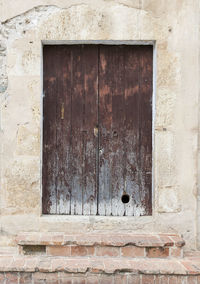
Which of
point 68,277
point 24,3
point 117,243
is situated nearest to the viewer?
point 68,277

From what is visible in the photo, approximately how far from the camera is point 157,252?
3.54 meters

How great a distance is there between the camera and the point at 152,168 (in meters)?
3.92

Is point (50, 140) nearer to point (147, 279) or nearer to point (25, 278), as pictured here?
point (25, 278)

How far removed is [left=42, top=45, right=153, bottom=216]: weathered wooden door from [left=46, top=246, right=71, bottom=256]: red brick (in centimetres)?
51

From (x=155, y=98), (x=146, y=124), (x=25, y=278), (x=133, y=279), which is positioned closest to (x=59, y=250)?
(x=25, y=278)

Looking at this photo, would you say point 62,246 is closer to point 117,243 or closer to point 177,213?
point 117,243

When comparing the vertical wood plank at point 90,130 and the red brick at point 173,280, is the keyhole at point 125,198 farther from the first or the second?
the red brick at point 173,280

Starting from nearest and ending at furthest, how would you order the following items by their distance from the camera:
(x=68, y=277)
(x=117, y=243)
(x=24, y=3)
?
(x=68, y=277) → (x=117, y=243) → (x=24, y=3)

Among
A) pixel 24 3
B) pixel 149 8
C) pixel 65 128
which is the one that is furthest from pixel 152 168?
pixel 24 3

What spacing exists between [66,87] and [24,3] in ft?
3.57

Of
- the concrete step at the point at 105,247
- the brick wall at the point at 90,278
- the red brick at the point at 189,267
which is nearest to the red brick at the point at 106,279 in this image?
the brick wall at the point at 90,278

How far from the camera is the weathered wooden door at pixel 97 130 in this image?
396 cm

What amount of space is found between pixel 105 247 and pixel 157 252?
1.91 feet

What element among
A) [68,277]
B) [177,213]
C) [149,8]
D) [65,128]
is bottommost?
[68,277]
